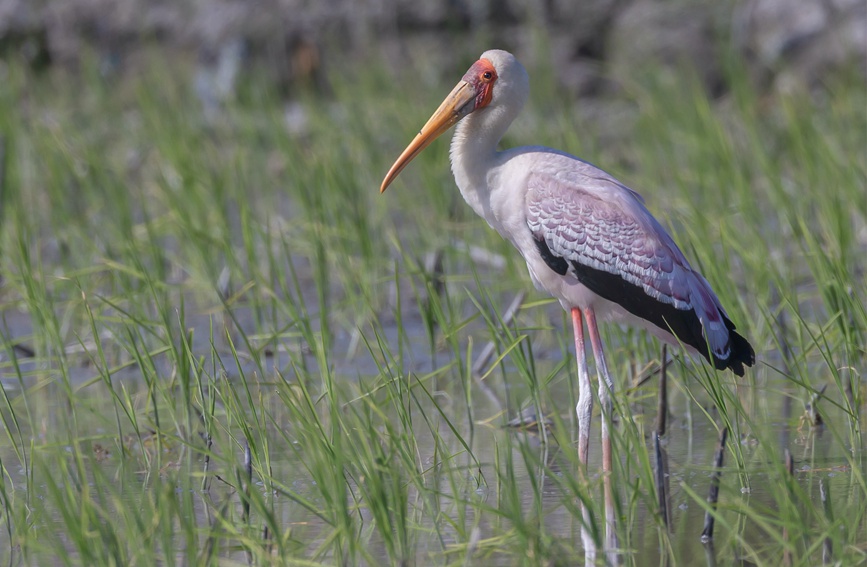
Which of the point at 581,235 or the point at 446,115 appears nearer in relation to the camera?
the point at 581,235

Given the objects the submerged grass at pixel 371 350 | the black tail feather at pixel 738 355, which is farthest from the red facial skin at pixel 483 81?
the black tail feather at pixel 738 355

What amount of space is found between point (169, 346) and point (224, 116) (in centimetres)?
580

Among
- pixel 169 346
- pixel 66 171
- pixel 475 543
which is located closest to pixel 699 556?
pixel 475 543

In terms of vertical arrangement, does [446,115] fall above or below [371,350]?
above

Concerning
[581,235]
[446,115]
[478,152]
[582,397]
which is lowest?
[582,397]

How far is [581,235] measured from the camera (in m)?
4.29

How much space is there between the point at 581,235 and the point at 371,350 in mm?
860

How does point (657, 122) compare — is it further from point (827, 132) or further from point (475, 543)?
point (475, 543)

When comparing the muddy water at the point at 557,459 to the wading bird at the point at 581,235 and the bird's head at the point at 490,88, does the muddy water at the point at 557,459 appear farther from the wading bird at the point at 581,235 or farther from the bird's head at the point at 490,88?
the bird's head at the point at 490,88

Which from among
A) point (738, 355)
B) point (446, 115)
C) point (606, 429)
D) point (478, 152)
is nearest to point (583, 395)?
point (606, 429)

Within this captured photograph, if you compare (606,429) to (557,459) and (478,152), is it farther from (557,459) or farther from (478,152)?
(478,152)

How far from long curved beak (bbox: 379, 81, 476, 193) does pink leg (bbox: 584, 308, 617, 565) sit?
736mm

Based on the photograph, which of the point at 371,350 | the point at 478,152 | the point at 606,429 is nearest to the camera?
the point at 371,350

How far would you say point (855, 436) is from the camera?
12.8 feet
